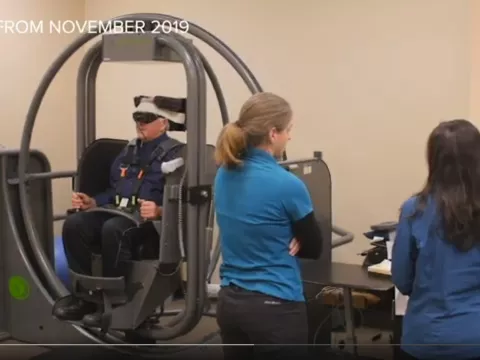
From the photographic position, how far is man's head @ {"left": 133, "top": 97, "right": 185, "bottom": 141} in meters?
3.45

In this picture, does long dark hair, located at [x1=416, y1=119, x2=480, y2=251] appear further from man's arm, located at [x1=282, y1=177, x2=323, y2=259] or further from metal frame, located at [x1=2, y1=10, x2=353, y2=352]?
metal frame, located at [x1=2, y1=10, x2=353, y2=352]

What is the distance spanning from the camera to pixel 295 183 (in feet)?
6.97

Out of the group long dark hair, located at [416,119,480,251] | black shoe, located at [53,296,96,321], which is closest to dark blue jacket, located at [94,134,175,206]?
black shoe, located at [53,296,96,321]

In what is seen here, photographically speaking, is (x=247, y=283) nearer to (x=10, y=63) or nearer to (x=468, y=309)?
(x=468, y=309)

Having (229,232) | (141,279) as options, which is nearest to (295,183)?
(229,232)

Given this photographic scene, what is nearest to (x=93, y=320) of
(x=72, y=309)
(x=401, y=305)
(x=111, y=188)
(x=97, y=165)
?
(x=72, y=309)

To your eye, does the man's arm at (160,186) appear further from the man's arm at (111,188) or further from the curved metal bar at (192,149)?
the man's arm at (111,188)

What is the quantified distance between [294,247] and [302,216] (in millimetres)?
102

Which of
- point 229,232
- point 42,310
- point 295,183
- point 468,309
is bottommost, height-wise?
point 42,310

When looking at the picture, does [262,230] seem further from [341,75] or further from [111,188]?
[341,75]

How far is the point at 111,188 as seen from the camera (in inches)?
148

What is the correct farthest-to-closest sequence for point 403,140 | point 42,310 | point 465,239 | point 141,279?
point 403,140 < point 42,310 < point 141,279 < point 465,239

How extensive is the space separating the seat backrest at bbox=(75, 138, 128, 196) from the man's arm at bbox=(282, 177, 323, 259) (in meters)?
1.79

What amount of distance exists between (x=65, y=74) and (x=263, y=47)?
1.57 m
